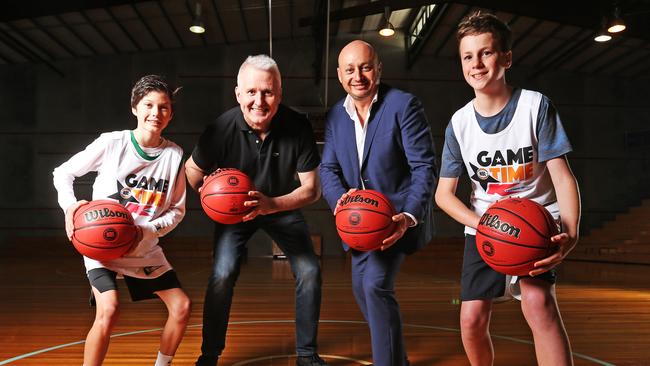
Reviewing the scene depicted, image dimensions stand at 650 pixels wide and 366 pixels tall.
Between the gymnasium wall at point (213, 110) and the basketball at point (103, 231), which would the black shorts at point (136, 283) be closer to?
the basketball at point (103, 231)

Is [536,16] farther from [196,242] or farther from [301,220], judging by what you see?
[196,242]

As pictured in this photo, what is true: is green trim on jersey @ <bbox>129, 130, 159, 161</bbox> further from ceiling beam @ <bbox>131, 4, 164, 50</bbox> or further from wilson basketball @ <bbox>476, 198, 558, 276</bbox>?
ceiling beam @ <bbox>131, 4, 164, 50</bbox>

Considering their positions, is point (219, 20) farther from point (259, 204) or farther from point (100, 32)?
point (259, 204)

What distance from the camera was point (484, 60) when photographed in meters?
2.15

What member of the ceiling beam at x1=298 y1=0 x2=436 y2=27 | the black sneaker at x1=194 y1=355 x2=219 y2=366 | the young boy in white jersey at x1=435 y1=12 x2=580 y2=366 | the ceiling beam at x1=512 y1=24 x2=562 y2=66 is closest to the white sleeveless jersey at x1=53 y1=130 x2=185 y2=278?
the black sneaker at x1=194 y1=355 x2=219 y2=366

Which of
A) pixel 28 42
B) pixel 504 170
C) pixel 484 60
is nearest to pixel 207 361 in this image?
pixel 504 170

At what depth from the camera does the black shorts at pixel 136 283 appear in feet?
7.92

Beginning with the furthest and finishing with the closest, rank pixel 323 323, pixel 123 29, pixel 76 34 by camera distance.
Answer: pixel 76 34
pixel 123 29
pixel 323 323

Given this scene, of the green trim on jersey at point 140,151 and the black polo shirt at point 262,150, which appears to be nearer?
the green trim on jersey at point 140,151

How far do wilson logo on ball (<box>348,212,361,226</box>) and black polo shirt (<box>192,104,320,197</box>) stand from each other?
81 cm

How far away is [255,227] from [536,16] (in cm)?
959

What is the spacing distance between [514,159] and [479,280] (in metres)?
0.58

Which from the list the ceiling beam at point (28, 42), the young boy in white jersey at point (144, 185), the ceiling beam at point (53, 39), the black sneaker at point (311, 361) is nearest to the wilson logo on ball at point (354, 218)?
the young boy in white jersey at point (144, 185)

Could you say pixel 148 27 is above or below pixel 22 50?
above
